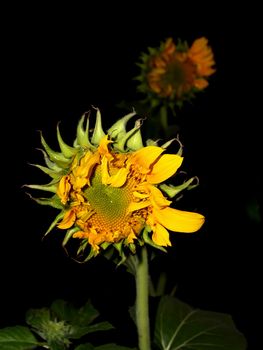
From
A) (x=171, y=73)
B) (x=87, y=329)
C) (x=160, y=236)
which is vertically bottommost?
(x=87, y=329)

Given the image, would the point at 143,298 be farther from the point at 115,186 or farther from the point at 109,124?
the point at 109,124

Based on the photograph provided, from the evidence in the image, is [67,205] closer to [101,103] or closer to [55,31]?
[101,103]

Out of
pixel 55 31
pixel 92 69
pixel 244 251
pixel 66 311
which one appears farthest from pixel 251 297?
pixel 55 31

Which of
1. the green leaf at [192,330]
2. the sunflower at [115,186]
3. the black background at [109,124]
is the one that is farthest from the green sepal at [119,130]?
the black background at [109,124]

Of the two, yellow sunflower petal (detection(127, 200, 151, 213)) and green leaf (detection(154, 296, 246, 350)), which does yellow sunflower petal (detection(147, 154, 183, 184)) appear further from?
green leaf (detection(154, 296, 246, 350))

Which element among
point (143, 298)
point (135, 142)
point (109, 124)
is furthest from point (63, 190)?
point (109, 124)

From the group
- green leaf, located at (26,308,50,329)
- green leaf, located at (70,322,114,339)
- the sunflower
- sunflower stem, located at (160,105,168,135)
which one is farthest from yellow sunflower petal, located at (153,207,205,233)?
sunflower stem, located at (160,105,168,135)
